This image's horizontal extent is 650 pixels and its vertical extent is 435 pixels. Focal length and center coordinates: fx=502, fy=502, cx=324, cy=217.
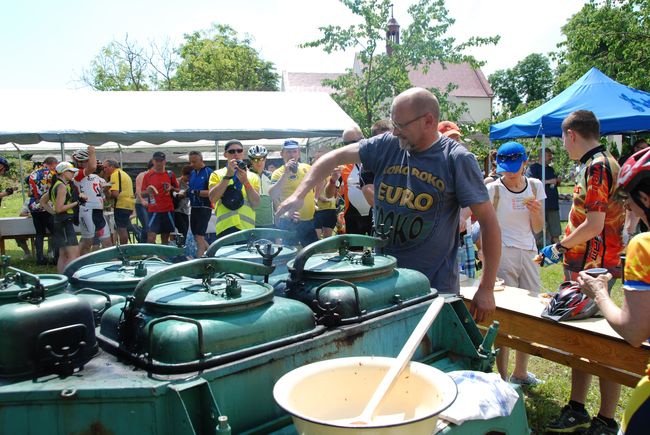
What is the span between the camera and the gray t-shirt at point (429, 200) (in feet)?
8.30

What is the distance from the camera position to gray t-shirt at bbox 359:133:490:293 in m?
2.53

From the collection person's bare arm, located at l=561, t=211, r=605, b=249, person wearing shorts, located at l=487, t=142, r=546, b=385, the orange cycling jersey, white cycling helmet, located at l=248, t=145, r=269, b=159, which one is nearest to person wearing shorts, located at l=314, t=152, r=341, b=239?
white cycling helmet, located at l=248, t=145, r=269, b=159

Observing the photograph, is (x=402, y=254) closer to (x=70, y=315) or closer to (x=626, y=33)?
(x=70, y=315)

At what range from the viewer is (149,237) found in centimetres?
934

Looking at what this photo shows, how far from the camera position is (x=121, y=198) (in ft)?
31.7

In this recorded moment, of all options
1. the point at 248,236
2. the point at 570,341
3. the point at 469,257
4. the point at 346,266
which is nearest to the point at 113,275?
the point at 248,236

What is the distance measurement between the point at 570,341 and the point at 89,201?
25.6ft

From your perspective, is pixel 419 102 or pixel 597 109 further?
pixel 597 109

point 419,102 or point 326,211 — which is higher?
point 419,102

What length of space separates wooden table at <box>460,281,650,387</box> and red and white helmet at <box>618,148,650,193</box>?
142 cm

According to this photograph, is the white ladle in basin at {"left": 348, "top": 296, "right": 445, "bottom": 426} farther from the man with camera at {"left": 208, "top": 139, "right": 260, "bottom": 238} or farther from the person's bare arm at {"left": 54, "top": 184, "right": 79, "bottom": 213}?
the person's bare arm at {"left": 54, "top": 184, "right": 79, "bottom": 213}

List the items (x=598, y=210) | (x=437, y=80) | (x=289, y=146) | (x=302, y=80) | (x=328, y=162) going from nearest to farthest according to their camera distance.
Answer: (x=328, y=162) → (x=598, y=210) → (x=289, y=146) → (x=302, y=80) → (x=437, y=80)

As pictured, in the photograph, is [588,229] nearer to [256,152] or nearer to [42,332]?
[42,332]

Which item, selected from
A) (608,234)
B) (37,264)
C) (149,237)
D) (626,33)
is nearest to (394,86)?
(626,33)
